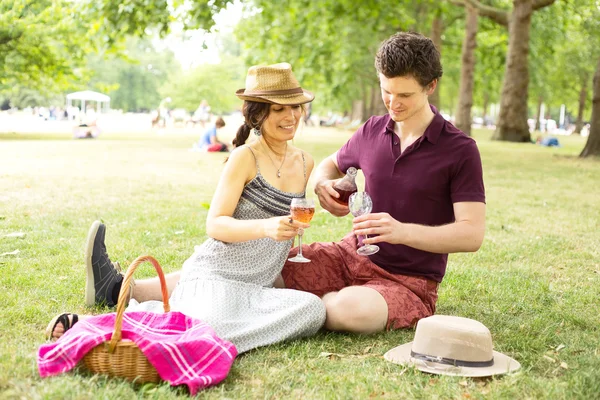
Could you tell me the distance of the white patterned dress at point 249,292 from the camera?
3.83 meters

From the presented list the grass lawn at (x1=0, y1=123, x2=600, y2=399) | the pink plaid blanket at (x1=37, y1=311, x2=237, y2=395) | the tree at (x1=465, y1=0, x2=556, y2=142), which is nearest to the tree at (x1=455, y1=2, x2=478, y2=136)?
the tree at (x1=465, y1=0, x2=556, y2=142)

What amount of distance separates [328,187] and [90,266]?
57.4 inches

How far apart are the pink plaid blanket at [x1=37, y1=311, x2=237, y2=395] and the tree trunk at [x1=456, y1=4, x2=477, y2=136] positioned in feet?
73.5

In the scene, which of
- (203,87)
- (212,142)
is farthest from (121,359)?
(203,87)

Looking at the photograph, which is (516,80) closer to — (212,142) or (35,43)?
(212,142)

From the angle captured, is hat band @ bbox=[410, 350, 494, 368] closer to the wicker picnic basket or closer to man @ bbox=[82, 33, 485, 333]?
man @ bbox=[82, 33, 485, 333]

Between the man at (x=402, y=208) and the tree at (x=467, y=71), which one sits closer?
the man at (x=402, y=208)

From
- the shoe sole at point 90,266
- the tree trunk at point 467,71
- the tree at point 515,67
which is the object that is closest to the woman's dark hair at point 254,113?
the shoe sole at point 90,266

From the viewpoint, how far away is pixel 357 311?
4.07 metres

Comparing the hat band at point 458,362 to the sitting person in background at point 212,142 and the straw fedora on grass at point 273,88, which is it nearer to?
the straw fedora on grass at point 273,88

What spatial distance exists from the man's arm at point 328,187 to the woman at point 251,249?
116 mm

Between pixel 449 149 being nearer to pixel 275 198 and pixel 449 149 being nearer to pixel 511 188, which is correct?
pixel 275 198

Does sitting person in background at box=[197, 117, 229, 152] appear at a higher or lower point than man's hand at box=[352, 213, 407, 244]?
lower

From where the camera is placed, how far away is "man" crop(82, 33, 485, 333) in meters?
3.93
